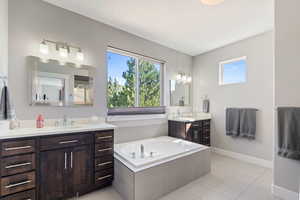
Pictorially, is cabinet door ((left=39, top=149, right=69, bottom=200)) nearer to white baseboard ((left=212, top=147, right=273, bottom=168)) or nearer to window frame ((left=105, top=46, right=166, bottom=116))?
window frame ((left=105, top=46, right=166, bottom=116))

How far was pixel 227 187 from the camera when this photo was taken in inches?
93.1

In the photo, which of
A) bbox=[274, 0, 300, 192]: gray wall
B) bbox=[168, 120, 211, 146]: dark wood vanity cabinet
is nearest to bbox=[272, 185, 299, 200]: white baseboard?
bbox=[274, 0, 300, 192]: gray wall

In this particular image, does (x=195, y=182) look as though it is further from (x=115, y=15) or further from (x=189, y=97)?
(x=115, y=15)

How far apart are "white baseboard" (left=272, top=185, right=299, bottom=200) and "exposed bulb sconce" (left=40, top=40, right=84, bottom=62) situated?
3.62m

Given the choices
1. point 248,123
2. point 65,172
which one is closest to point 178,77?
point 248,123

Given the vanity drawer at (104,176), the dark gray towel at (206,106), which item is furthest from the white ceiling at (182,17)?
the vanity drawer at (104,176)

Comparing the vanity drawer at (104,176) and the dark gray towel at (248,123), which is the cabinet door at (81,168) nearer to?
the vanity drawer at (104,176)

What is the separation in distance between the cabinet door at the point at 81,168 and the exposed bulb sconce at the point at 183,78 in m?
2.97

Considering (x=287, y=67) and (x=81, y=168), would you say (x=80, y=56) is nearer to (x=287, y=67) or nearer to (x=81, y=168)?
(x=81, y=168)

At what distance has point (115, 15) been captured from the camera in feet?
8.48

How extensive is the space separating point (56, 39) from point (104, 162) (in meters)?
2.07

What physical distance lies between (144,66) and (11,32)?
2373 millimetres

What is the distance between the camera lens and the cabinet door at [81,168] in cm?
199

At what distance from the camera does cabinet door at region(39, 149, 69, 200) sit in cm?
180
